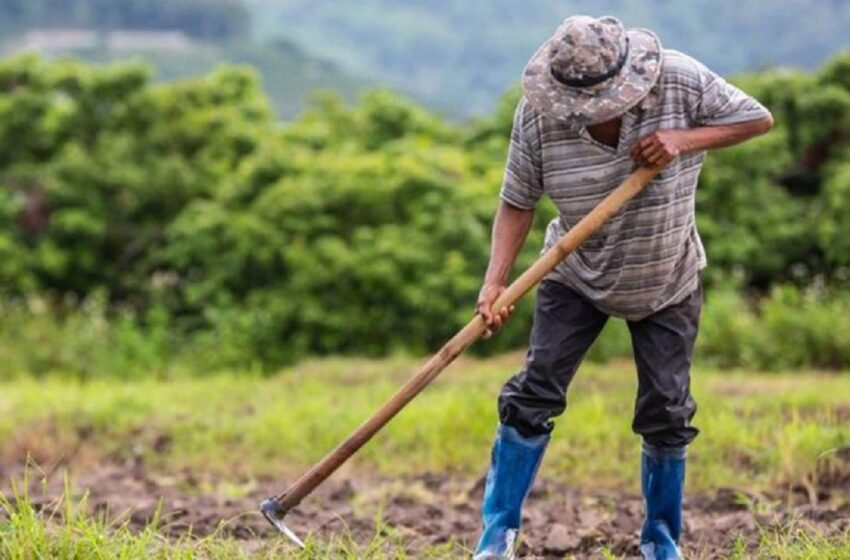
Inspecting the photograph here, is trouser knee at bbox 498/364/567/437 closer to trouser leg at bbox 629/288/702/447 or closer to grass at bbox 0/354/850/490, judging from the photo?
trouser leg at bbox 629/288/702/447

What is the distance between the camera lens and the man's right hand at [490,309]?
455 centimetres

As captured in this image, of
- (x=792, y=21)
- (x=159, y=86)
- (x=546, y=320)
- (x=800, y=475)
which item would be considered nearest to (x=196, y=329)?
(x=159, y=86)

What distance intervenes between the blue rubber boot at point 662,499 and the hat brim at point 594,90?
1.14 metres

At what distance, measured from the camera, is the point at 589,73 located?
420cm

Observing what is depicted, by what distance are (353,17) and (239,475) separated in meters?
77.3

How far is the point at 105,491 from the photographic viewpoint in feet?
24.3

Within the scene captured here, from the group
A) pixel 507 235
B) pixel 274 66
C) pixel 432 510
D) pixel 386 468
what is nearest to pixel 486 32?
pixel 274 66

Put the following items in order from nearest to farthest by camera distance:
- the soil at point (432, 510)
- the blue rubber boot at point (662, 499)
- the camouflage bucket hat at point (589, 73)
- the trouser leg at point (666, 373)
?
the camouflage bucket hat at point (589, 73), the trouser leg at point (666, 373), the blue rubber boot at point (662, 499), the soil at point (432, 510)

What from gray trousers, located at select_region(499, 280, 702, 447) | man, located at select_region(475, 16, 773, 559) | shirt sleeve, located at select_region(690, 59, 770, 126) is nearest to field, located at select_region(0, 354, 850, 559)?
man, located at select_region(475, 16, 773, 559)

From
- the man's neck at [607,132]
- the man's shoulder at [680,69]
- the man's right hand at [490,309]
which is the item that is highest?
the man's shoulder at [680,69]

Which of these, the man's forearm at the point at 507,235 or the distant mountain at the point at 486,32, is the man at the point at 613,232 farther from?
the distant mountain at the point at 486,32

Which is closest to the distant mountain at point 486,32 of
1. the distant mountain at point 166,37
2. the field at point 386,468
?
the distant mountain at point 166,37

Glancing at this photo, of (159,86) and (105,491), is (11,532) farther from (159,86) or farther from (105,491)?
(159,86)

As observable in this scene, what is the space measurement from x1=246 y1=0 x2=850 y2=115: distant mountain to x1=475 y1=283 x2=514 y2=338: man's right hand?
5217cm
